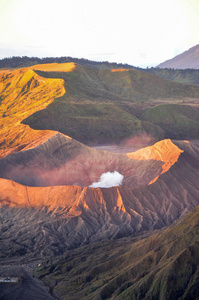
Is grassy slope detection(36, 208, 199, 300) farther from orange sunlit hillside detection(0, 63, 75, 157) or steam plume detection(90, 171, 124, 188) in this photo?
orange sunlit hillside detection(0, 63, 75, 157)

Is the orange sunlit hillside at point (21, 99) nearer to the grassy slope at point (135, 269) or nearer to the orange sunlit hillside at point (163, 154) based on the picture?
the orange sunlit hillside at point (163, 154)

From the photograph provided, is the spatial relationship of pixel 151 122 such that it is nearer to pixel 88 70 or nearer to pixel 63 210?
pixel 88 70

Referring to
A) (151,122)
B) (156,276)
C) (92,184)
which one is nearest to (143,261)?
(156,276)

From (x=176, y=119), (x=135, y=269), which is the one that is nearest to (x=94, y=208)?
(x=135, y=269)

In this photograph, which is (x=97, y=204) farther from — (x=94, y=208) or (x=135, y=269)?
(x=135, y=269)

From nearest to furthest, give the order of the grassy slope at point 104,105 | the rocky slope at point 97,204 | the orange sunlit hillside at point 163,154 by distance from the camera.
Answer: the rocky slope at point 97,204 < the orange sunlit hillside at point 163,154 < the grassy slope at point 104,105

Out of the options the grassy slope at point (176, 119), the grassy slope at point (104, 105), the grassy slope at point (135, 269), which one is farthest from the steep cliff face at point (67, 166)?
the grassy slope at point (176, 119)
